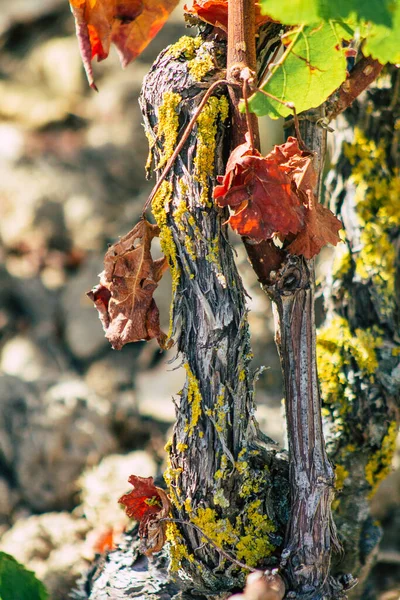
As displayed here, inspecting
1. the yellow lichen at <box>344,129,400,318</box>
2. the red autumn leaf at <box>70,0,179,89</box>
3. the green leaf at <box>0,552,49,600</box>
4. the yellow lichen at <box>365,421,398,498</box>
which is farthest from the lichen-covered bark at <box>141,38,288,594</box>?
the yellow lichen at <box>344,129,400,318</box>

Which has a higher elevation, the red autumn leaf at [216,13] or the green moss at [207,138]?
the red autumn leaf at [216,13]

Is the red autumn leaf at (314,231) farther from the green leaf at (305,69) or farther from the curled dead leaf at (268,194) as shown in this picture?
the green leaf at (305,69)

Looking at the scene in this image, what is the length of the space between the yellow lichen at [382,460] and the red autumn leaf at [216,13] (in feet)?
2.95

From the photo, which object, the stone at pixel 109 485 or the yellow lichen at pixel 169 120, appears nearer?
the yellow lichen at pixel 169 120

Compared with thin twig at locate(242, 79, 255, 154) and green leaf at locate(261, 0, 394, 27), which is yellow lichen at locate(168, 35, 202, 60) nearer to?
thin twig at locate(242, 79, 255, 154)

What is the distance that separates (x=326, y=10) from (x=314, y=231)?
327 millimetres

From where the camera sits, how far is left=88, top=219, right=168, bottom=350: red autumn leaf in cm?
105

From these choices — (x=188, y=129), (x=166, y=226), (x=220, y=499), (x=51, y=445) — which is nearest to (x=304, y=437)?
(x=220, y=499)

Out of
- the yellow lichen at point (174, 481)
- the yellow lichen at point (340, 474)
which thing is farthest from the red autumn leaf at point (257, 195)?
the yellow lichen at point (340, 474)

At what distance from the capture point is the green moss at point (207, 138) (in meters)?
1.00

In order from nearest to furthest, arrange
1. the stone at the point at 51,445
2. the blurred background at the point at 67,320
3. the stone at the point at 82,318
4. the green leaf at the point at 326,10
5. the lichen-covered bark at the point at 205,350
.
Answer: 1. the green leaf at the point at 326,10
2. the lichen-covered bark at the point at 205,350
3. the blurred background at the point at 67,320
4. the stone at the point at 51,445
5. the stone at the point at 82,318

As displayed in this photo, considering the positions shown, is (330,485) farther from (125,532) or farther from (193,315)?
(125,532)

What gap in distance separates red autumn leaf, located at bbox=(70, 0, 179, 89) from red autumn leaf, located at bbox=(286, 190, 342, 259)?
327 millimetres

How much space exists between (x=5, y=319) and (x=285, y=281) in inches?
108
